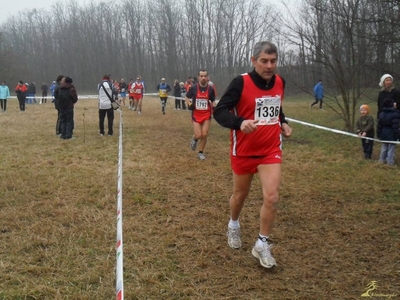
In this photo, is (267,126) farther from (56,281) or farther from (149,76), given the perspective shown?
(149,76)

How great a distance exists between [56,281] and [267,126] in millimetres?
2353

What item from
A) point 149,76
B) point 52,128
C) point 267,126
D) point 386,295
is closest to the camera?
point 386,295

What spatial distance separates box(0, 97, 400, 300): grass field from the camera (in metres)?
3.58

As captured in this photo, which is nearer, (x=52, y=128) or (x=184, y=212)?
(x=184, y=212)

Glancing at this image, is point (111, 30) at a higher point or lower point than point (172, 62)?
higher

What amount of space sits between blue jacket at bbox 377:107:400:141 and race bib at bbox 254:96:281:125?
215 inches

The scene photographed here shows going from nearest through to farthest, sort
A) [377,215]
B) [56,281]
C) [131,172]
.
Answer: [56,281] → [377,215] → [131,172]

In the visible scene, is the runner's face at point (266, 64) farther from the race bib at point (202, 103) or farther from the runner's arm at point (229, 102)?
the race bib at point (202, 103)

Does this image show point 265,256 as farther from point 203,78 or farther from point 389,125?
point 389,125

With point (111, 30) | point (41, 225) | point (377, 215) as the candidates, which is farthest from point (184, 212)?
point (111, 30)

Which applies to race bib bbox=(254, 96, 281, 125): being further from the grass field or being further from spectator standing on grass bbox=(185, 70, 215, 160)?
spectator standing on grass bbox=(185, 70, 215, 160)

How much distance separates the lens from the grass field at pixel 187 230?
3580 millimetres

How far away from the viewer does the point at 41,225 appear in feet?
16.4

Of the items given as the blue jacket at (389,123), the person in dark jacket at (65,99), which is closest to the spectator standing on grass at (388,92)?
the blue jacket at (389,123)
